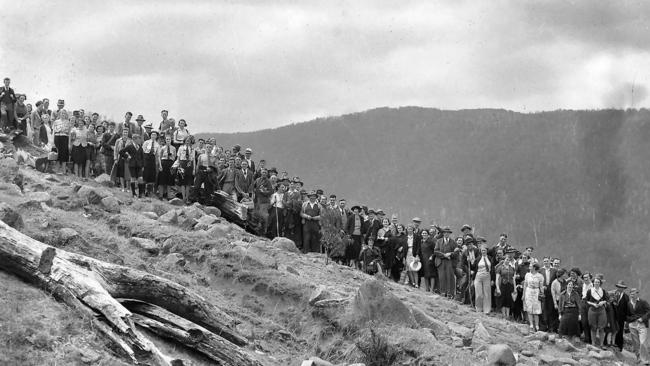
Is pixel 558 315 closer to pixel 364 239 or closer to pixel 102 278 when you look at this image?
pixel 364 239

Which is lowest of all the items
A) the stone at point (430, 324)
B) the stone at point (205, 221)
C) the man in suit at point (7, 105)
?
the stone at point (430, 324)

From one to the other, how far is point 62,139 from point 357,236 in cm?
801

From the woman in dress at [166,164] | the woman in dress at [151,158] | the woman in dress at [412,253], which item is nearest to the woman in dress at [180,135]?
the woman in dress at [166,164]

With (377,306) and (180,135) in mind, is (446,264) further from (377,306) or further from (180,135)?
(180,135)

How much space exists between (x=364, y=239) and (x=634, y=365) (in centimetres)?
737

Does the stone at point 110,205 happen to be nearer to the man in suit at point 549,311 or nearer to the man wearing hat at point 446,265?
the man wearing hat at point 446,265

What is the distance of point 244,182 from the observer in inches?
908

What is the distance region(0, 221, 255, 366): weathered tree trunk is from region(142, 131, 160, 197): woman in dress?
9.93 m

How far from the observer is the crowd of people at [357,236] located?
21406 millimetres

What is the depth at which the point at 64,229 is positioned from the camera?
547 inches

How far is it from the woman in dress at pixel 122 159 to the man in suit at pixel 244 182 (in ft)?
9.35

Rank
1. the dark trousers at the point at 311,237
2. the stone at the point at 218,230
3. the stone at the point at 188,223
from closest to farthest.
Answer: the stone at the point at 218,230
the stone at the point at 188,223
the dark trousers at the point at 311,237

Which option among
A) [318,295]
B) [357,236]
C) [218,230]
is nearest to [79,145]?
[218,230]

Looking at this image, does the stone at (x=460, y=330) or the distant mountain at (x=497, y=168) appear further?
the distant mountain at (x=497, y=168)
